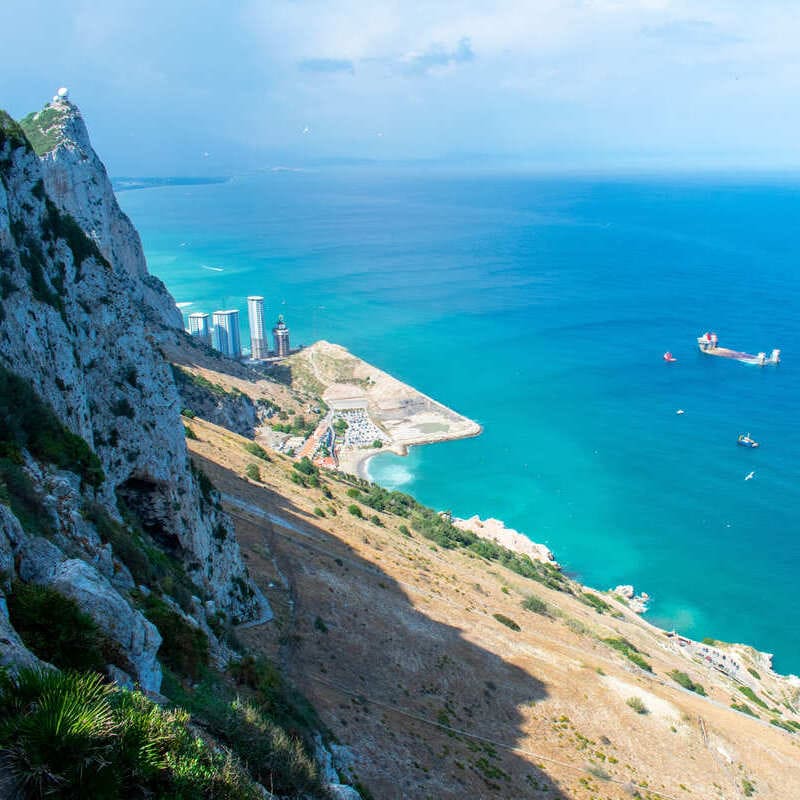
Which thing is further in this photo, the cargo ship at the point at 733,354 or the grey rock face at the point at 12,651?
the cargo ship at the point at 733,354

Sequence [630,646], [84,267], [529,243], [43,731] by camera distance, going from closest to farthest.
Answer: [43,731] < [84,267] < [630,646] < [529,243]

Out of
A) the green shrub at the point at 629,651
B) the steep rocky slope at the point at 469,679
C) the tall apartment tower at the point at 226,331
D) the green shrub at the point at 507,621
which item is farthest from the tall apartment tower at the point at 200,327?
the green shrub at the point at 629,651

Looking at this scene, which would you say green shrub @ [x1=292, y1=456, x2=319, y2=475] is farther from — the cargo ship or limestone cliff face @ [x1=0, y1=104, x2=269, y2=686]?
the cargo ship

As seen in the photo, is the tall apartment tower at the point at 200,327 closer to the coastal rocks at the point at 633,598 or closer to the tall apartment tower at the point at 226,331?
the tall apartment tower at the point at 226,331

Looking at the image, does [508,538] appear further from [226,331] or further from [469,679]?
[226,331]

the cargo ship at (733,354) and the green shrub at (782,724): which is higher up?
the cargo ship at (733,354)

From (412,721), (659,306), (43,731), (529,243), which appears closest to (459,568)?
(412,721)

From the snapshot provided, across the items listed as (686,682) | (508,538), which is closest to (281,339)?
(508,538)

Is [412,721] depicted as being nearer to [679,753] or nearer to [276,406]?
[679,753]
